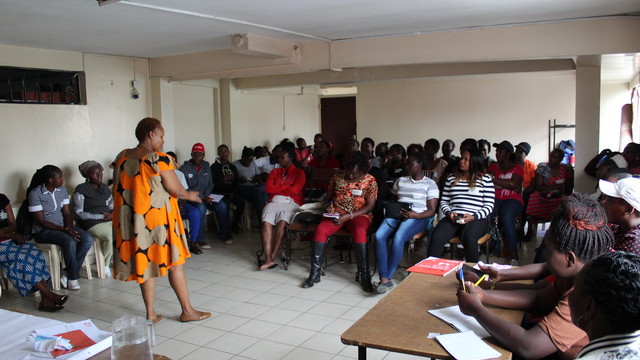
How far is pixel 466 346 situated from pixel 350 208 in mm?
3215

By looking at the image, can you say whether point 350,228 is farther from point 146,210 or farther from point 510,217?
point 146,210

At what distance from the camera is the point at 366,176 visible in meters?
5.08

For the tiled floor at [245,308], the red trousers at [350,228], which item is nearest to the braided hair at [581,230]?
the tiled floor at [245,308]

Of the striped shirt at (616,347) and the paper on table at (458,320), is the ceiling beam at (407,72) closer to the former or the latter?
the paper on table at (458,320)

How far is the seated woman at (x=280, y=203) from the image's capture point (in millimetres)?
5477

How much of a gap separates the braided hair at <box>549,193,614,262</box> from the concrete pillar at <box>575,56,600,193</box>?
4.39 metres

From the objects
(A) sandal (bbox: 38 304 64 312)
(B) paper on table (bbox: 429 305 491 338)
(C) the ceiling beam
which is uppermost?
(C) the ceiling beam

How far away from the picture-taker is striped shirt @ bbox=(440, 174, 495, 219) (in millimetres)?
4652

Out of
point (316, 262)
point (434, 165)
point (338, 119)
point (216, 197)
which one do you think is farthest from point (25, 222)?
point (338, 119)

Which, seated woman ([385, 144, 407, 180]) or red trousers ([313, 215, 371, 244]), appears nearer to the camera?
red trousers ([313, 215, 371, 244])

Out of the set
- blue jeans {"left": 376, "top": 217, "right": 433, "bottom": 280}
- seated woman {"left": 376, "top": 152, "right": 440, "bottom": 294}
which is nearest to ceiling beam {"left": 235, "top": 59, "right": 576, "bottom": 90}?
seated woman {"left": 376, "top": 152, "right": 440, "bottom": 294}

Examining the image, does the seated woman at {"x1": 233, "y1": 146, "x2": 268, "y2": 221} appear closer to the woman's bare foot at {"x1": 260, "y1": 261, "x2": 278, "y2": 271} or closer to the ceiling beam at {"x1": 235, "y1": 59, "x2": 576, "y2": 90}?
the woman's bare foot at {"x1": 260, "y1": 261, "x2": 278, "y2": 271}

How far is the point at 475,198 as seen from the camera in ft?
15.3

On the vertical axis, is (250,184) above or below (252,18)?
below
